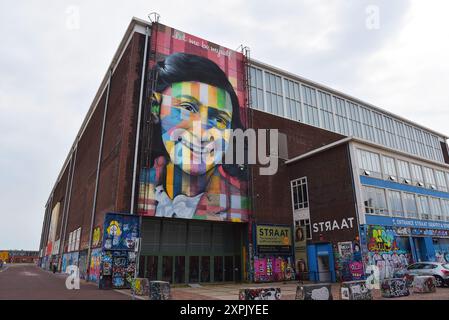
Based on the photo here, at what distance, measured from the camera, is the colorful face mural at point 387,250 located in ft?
91.5

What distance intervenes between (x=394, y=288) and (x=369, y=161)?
1633 cm

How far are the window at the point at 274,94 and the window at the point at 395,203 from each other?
15.2 metres

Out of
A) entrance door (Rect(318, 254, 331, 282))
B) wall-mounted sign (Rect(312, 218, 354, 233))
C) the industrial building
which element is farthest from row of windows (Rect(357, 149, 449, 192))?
entrance door (Rect(318, 254, 331, 282))

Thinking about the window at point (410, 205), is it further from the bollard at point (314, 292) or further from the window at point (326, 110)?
the bollard at point (314, 292)

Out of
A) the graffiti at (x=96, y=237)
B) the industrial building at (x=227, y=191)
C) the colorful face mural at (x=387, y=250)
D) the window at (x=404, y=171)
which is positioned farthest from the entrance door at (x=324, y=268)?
the graffiti at (x=96, y=237)

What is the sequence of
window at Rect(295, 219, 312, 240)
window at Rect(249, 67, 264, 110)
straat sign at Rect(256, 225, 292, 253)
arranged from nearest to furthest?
1. straat sign at Rect(256, 225, 292, 253)
2. window at Rect(295, 219, 312, 240)
3. window at Rect(249, 67, 264, 110)

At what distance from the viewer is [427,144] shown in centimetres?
5900

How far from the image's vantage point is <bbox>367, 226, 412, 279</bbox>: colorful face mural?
91.5 ft

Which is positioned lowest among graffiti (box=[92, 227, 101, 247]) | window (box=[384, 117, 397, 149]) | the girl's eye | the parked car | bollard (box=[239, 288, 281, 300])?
bollard (box=[239, 288, 281, 300])

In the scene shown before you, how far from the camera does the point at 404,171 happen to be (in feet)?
112

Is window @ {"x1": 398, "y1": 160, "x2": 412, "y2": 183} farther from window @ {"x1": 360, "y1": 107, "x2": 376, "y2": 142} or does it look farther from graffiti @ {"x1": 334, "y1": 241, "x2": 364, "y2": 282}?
window @ {"x1": 360, "y1": 107, "x2": 376, "y2": 142}

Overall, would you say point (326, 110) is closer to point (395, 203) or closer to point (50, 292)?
point (395, 203)

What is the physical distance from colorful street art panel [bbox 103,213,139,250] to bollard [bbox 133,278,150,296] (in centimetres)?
786

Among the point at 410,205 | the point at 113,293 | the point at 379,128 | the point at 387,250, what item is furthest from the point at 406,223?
the point at 113,293
